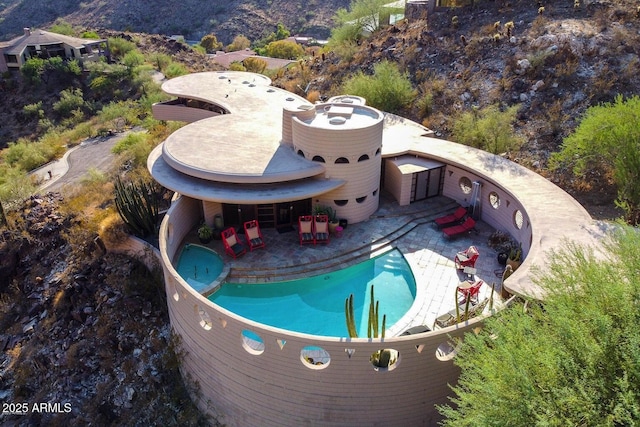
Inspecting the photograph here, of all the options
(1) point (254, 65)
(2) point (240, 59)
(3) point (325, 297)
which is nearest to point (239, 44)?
(2) point (240, 59)

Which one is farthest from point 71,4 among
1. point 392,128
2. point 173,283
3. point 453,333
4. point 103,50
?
point 453,333

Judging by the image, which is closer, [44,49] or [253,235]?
[253,235]

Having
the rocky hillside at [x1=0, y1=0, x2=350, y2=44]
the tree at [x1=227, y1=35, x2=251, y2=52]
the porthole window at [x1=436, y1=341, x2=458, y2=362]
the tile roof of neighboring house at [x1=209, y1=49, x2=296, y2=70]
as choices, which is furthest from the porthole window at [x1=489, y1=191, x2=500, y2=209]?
the rocky hillside at [x1=0, y1=0, x2=350, y2=44]

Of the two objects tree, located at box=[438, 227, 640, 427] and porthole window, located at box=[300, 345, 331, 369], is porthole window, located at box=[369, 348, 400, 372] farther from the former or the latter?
tree, located at box=[438, 227, 640, 427]

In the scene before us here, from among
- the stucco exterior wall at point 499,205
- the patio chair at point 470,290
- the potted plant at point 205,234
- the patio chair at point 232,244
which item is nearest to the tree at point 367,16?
the stucco exterior wall at point 499,205

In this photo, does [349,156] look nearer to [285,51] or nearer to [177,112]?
[177,112]
